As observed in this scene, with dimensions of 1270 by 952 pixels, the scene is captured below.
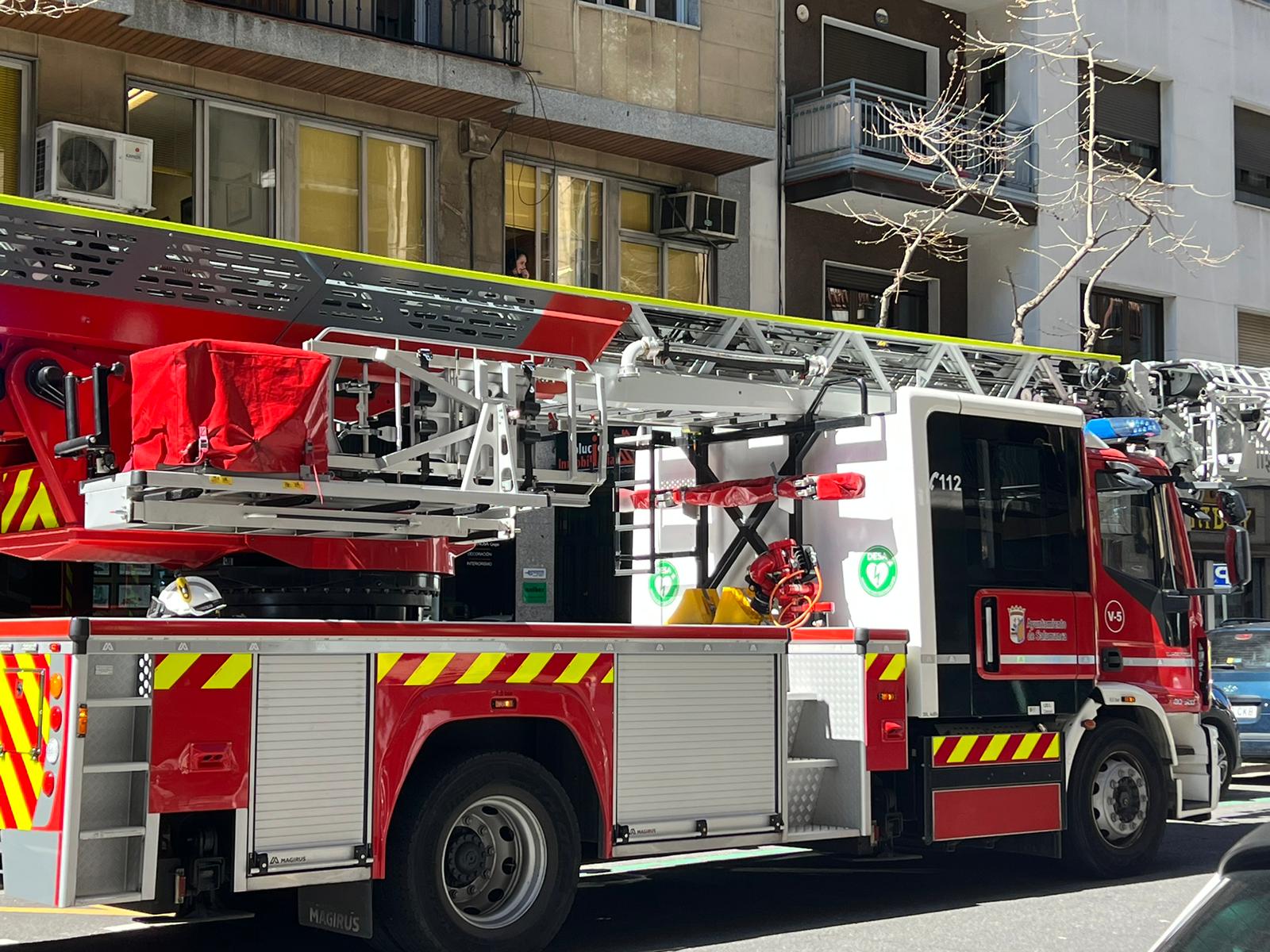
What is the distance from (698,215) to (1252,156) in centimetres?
1271

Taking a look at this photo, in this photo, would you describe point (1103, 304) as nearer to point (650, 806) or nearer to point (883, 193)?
point (883, 193)

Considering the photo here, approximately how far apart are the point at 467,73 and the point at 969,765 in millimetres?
9949

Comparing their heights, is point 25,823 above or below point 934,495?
below

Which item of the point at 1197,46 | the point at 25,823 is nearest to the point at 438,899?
the point at 25,823

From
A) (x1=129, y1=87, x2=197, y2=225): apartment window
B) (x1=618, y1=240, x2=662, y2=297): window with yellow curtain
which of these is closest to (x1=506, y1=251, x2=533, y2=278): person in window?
(x1=618, y1=240, x2=662, y2=297): window with yellow curtain

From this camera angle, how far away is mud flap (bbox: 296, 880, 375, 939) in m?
7.61

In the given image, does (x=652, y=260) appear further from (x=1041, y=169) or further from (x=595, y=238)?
(x=1041, y=169)

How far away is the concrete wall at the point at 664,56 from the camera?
1853cm

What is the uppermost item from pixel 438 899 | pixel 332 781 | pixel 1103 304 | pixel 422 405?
pixel 1103 304

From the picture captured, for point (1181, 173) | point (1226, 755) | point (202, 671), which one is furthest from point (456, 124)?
point (1181, 173)

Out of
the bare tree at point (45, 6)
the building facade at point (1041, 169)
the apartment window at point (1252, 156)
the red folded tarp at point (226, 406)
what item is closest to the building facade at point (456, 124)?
the bare tree at point (45, 6)

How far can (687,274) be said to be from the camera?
2055 centimetres

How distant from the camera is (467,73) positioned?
56.7 feet

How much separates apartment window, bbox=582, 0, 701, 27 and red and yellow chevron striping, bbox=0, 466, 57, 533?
1285 cm
